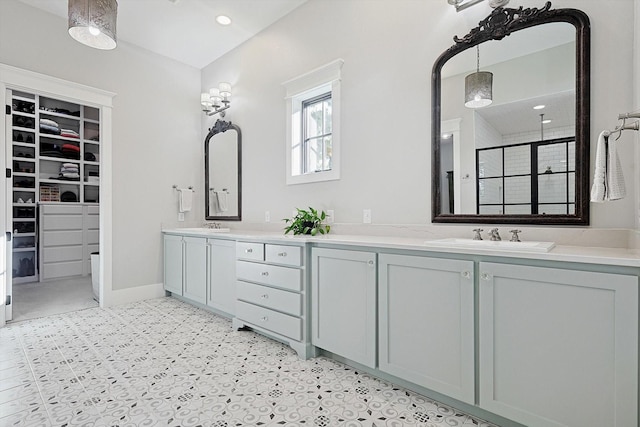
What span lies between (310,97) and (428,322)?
242 centimetres

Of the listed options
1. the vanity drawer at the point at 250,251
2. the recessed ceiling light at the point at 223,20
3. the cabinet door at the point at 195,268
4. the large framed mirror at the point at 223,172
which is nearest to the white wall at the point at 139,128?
the large framed mirror at the point at 223,172

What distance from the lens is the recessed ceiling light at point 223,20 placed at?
3.47 meters

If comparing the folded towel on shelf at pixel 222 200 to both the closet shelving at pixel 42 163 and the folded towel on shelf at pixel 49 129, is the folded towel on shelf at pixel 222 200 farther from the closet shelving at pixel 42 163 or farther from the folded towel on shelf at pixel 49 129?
the folded towel on shelf at pixel 49 129

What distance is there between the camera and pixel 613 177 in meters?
1.47

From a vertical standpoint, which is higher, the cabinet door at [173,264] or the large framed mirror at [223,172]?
the large framed mirror at [223,172]

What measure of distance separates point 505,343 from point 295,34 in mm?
3249

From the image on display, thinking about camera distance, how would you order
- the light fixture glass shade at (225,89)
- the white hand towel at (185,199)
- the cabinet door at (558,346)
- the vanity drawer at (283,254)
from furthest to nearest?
the white hand towel at (185,199), the light fixture glass shade at (225,89), the vanity drawer at (283,254), the cabinet door at (558,346)

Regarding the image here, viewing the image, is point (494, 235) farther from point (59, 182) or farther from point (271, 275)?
point (59, 182)

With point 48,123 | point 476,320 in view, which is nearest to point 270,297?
point 476,320

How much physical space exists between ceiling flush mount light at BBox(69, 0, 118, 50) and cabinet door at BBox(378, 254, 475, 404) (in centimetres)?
230

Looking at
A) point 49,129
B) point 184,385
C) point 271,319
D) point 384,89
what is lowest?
point 184,385

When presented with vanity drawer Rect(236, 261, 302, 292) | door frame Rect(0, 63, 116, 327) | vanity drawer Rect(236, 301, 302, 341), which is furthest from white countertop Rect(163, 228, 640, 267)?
door frame Rect(0, 63, 116, 327)

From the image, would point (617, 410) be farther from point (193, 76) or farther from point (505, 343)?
point (193, 76)

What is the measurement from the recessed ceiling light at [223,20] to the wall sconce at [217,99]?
66 cm
